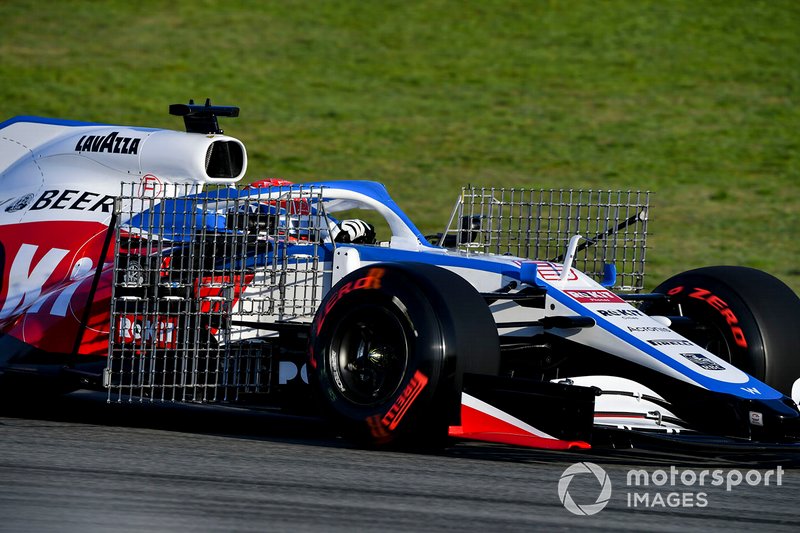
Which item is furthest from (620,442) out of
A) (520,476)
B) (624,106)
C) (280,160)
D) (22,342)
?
(624,106)

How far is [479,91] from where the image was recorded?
28.8 metres

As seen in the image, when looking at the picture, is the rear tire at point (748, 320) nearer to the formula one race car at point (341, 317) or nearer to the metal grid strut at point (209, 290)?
the formula one race car at point (341, 317)

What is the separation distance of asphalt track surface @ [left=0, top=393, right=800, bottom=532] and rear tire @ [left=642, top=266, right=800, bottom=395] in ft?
2.86

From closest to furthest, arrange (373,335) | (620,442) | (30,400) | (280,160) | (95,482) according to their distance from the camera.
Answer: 1. (95,482)
2. (620,442)
3. (373,335)
4. (30,400)
5. (280,160)

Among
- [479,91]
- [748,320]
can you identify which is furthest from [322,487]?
[479,91]

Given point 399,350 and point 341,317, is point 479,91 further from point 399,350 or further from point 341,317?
point 399,350

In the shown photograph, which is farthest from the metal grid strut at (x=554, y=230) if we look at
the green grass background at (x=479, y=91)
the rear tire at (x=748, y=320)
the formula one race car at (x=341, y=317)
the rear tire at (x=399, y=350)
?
the green grass background at (x=479, y=91)

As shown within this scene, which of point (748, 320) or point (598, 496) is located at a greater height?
point (748, 320)

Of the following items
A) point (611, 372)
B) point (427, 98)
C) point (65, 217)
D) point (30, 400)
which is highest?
point (427, 98)

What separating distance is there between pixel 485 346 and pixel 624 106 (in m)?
22.6

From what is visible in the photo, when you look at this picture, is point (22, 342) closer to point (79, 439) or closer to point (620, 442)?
point (79, 439)

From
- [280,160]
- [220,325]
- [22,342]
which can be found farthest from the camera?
[280,160]

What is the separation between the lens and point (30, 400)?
8.38m

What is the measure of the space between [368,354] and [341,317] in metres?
0.22
